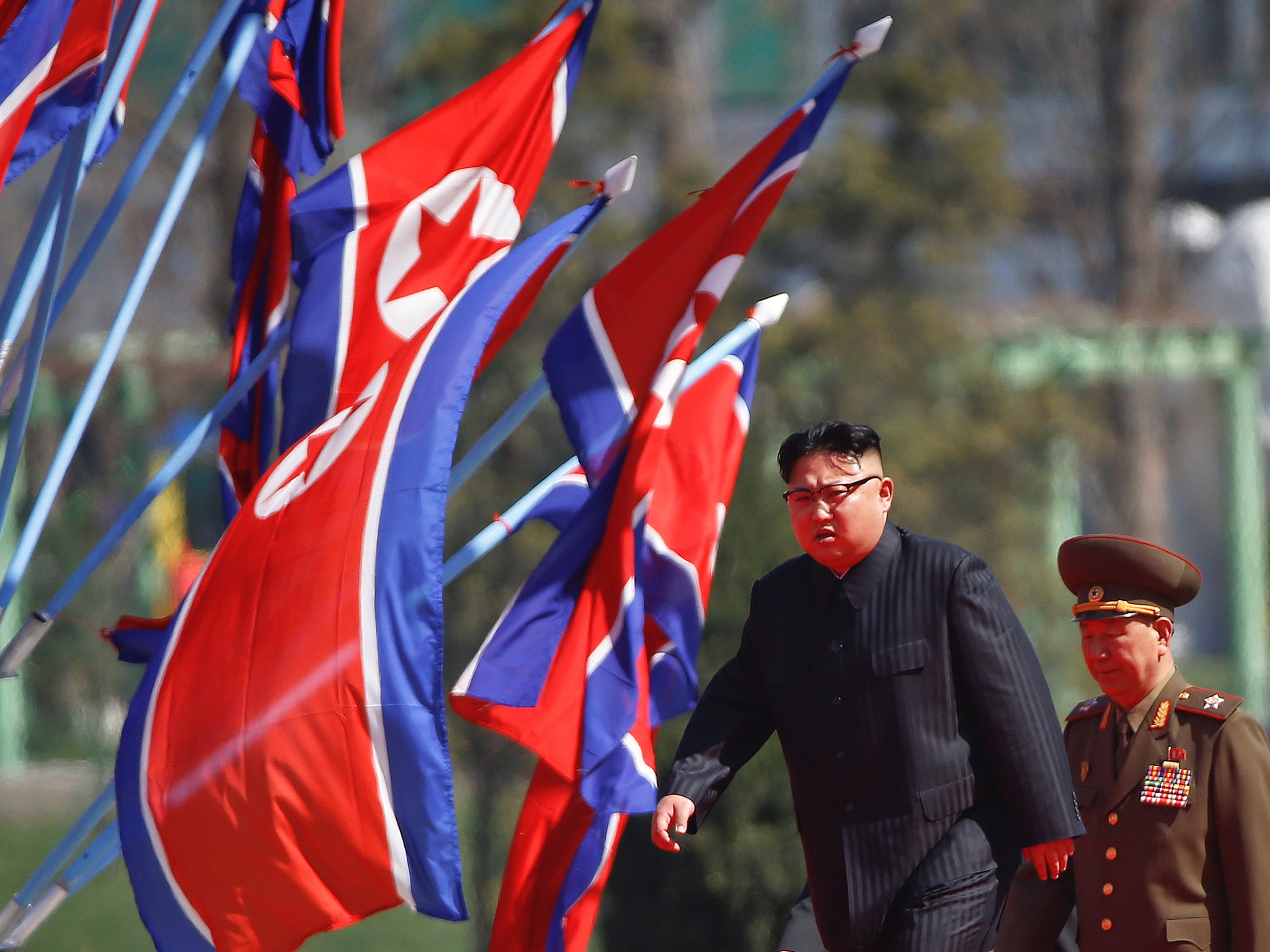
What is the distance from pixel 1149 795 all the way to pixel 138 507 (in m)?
2.91

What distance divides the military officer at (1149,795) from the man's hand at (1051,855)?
342 mm

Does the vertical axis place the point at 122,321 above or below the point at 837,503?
above

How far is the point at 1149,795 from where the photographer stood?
13.0 feet

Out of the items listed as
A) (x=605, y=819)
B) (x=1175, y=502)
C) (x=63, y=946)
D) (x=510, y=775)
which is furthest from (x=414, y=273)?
(x=1175, y=502)

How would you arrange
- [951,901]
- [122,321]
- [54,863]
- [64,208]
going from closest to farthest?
[951,901], [54,863], [64,208], [122,321]

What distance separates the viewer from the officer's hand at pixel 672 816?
12.7 feet

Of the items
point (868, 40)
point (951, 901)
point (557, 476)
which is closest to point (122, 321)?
point (557, 476)

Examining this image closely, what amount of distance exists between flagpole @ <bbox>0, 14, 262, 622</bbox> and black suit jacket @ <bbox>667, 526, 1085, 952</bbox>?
2087 mm

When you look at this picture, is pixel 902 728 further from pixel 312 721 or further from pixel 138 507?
pixel 138 507

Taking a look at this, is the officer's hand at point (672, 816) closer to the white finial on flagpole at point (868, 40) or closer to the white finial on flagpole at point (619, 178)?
the white finial on flagpole at point (619, 178)

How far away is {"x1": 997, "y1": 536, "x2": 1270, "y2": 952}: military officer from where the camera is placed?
3.84 m

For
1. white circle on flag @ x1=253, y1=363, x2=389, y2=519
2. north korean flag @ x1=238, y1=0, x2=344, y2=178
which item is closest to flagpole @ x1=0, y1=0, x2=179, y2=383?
north korean flag @ x1=238, y1=0, x2=344, y2=178

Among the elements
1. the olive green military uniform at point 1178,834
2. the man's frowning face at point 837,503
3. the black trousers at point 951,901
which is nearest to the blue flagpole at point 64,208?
the man's frowning face at point 837,503

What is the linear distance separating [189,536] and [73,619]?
1.89 metres
